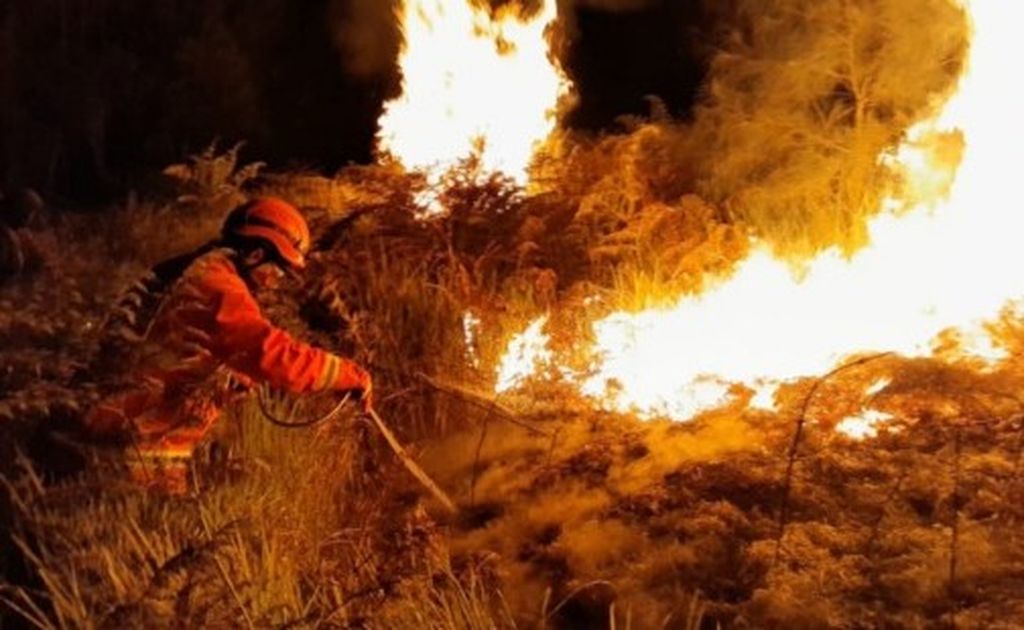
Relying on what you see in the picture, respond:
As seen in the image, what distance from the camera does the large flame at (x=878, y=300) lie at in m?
6.08

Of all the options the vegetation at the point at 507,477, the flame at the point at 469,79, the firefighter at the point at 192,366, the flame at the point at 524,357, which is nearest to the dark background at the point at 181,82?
the flame at the point at 469,79

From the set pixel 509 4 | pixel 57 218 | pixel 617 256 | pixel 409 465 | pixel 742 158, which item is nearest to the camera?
pixel 409 465

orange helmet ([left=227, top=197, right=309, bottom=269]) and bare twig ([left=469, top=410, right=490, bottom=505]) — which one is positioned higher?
orange helmet ([left=227, top=197, right=309, bottom=269])

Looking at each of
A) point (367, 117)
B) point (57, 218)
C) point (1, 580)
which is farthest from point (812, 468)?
point (367, 117)

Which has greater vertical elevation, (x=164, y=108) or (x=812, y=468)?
(x=164, y=108)

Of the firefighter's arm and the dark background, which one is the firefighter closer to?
the firefighter's arm

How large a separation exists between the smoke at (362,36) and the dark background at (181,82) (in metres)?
0.02

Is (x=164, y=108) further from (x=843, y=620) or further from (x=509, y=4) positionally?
(x=843, y=620)

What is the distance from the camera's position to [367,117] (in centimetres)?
1777

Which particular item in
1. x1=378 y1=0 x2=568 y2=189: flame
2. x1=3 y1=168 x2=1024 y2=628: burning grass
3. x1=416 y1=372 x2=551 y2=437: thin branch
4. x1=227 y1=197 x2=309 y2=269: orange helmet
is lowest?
x1=3 y1=168 x2=1024 y2=628: burning grass

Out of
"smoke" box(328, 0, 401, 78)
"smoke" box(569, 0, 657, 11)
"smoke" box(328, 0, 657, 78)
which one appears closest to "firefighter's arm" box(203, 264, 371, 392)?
Answer: "smoke" box(569, 0, 657, 11)

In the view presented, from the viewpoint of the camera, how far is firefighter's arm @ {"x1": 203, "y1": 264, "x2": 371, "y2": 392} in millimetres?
4859

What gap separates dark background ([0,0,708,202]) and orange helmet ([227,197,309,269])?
34.6 ft

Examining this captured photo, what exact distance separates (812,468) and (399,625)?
5.87ft
